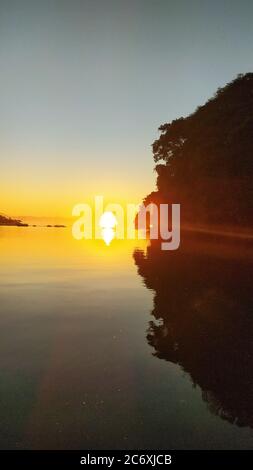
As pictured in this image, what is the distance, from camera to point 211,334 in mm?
8336

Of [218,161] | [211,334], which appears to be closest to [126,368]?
[211,334]

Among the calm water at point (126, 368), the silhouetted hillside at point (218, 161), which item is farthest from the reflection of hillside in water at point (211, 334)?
the silhouetted hillside at point (218, 161)

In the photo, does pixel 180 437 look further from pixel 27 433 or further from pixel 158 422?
pixel 27 433

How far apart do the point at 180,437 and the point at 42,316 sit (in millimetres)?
6154

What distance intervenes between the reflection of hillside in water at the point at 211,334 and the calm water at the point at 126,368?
0.02 meters

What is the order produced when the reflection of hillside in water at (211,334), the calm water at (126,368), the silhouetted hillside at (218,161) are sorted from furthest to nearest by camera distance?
1. the silhouetted hillside at (218,161)
2. the reflection of hillside in water at (211,334)
3. the calm water at (126,368)

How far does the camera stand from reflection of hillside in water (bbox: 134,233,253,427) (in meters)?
5.52

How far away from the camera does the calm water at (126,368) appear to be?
14.8 feet

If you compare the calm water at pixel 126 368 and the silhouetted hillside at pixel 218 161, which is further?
the silhouetted hillside at pixel 218 161

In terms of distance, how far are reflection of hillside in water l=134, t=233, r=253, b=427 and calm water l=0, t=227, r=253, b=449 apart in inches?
1.0

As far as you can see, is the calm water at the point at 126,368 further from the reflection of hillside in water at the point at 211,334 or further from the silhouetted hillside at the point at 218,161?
the silhouetted hillside at the point at 218,161

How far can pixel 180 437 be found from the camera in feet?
14.5

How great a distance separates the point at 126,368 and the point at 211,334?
101 inches
